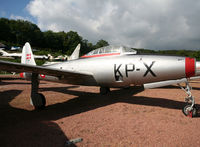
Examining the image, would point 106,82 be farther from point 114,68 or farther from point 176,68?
point 176,68

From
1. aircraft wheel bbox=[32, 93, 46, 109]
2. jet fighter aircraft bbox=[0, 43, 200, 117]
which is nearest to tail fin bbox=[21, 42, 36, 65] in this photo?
jet fighter aircraft bbox=[0, 43, 200, 117]

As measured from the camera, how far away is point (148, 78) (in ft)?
15.7

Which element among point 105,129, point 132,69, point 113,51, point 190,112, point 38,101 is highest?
point 113,51

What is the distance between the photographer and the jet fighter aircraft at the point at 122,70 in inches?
169

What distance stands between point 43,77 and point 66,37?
4062 inches

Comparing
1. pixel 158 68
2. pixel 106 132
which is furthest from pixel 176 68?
pixel 106 132

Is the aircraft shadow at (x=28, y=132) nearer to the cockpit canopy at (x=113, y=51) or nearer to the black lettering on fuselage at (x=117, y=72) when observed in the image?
the black lettering on fuselage at (x=117, y=72)

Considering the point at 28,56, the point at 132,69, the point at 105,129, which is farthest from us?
the point at 28,56

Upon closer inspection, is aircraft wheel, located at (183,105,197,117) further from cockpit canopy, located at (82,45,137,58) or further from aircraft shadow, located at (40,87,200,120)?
cockpit canopy, located at (82,45,137,58)

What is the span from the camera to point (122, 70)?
5.17 m

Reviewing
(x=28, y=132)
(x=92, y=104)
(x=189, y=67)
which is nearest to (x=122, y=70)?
(x=189, y=67)

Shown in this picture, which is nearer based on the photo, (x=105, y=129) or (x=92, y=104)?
(x=105, y=129)

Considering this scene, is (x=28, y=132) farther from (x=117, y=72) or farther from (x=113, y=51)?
(x=113, y=51)

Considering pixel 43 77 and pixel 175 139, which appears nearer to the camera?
pixel 175 139
